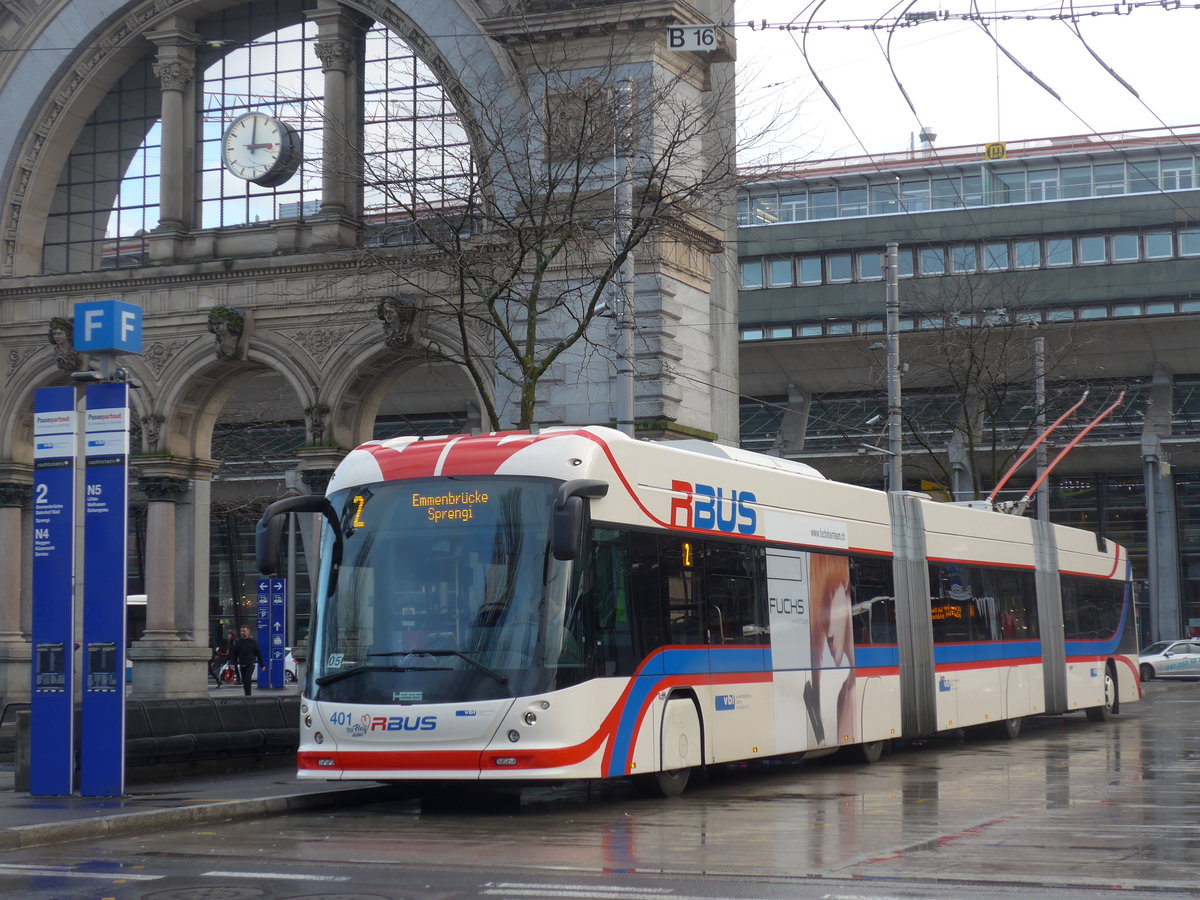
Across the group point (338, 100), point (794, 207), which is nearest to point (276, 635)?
point (338, 100)

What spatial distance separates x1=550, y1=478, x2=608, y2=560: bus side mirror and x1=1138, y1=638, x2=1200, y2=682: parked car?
40.9 meters

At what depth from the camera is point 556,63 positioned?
26.1 meters

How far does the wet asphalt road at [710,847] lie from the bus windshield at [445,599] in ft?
3.72

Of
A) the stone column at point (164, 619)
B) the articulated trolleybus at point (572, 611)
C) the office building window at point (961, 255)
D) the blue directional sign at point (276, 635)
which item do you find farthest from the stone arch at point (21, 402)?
the office building window at point (961, 255)

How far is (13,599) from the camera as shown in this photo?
1291 inches

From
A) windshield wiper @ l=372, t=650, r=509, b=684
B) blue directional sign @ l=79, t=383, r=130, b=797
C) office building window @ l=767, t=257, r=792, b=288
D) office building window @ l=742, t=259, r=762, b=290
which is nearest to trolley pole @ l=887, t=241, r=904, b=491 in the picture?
windshield wiper @ l=372, t=650, r=509, b=684

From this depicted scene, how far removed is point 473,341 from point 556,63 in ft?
17.8

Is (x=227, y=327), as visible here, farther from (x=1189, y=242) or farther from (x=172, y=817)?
(x=1189, y=242)

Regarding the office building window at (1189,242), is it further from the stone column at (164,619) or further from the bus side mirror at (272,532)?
the bus side mirror at (272,532)

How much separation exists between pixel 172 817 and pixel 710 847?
14.8 feet

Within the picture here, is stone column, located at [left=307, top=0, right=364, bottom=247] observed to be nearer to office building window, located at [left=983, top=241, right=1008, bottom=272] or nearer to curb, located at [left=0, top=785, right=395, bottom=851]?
curb, located at [left=0, top=785, right=395, bottom=851]

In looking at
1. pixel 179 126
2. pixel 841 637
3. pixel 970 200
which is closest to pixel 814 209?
pixel 970 200

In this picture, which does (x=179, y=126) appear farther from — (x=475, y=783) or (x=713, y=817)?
(x=713, y=817)

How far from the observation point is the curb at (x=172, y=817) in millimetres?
12375
